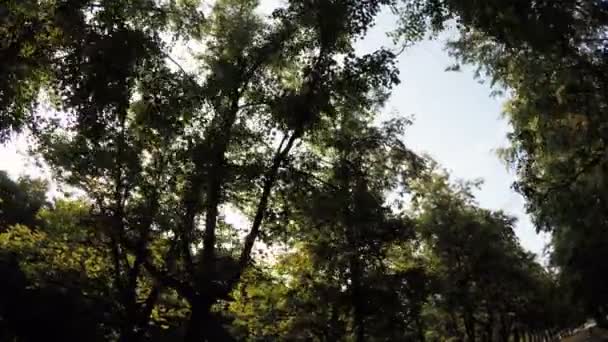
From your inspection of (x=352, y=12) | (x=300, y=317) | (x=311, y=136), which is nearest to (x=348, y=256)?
(x=300, y=317)

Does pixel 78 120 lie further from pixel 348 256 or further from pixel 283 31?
pixel 348 256

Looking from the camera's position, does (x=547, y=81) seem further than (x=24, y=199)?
No

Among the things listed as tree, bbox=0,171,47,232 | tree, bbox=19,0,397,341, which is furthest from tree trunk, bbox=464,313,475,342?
tree, bbox=0,171,47,232

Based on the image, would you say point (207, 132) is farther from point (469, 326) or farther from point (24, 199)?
point (24, 199)

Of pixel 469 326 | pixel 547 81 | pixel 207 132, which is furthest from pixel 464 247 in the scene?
pixel 207 132

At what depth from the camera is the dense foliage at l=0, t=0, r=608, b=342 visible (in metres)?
A: 11.6

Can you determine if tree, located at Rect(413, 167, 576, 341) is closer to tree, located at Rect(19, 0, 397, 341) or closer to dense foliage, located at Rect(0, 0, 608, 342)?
dense foliage, located at Rect(0, 0, 608, 342)

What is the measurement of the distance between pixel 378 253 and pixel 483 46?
9.83 m

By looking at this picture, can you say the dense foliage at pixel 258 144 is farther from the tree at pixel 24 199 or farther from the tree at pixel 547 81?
the tree at pixel 24 199

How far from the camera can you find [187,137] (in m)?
15.0

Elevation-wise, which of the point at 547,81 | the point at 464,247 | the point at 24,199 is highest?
the point at 24,199

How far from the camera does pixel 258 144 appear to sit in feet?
52.4

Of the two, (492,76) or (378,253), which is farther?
(378,253)

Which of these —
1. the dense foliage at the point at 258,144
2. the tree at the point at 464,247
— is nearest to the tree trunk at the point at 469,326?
the tree at the point at 464,247
